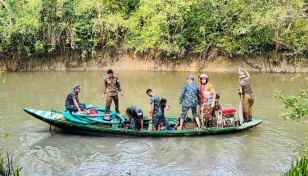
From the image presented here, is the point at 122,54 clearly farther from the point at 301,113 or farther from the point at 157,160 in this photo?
the point at 301,113

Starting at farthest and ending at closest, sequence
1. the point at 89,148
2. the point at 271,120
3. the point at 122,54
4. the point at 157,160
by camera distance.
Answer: the point at 122,54, the point at 271,120, the point at 89,148, the point at 157,160

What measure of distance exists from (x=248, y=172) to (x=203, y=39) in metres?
16.5

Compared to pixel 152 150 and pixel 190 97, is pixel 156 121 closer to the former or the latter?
pixel 152 150

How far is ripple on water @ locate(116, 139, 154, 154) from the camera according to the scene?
8.83 metres

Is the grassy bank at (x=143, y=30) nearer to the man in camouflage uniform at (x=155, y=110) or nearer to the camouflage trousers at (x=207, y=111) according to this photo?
the camouflage trousers at (x=207, y=111)

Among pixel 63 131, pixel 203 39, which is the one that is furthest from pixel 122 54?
pixel 63 131

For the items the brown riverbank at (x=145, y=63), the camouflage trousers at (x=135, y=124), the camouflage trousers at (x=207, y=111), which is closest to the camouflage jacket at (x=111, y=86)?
the camouflage trousers at (x=135, y=124)

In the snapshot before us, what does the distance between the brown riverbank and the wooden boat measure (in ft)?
43.7

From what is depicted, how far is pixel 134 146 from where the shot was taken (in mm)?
9102

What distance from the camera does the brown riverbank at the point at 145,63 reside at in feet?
73.6

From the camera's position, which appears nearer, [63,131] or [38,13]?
[63,131]

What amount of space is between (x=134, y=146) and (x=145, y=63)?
1553cm

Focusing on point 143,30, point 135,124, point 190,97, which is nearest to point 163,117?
point 135,124

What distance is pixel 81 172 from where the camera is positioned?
754cm
